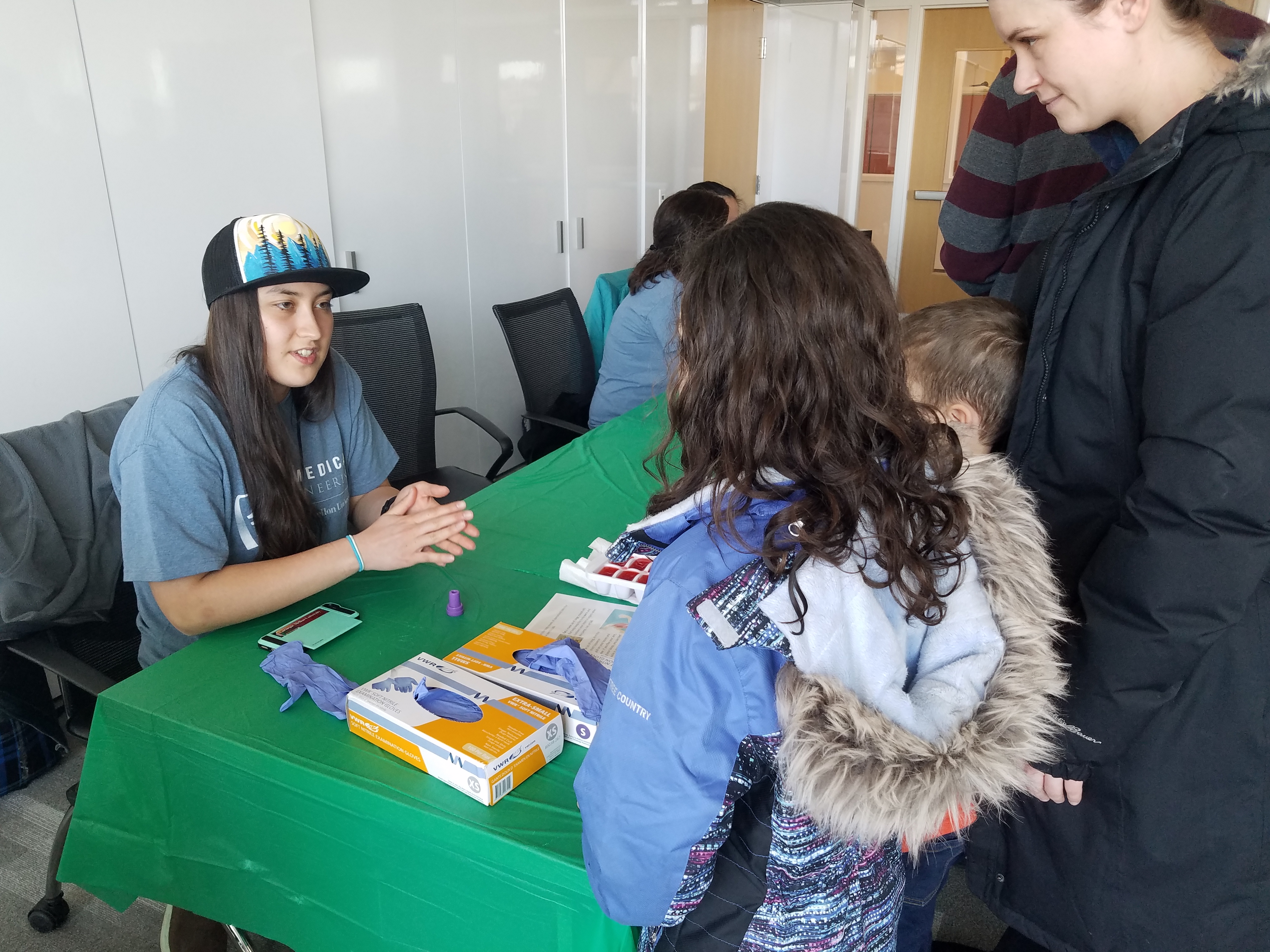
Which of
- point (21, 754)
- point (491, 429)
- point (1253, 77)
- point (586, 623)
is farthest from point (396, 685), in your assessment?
point (491, 429)

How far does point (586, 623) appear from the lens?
53.6 inches

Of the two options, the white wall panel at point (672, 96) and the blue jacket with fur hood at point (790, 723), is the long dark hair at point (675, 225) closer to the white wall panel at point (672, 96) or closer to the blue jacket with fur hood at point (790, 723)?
the white wall panel at point (672, 96)

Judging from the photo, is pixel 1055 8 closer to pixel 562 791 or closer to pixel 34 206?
pixel 562 791

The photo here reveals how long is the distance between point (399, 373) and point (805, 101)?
450 cm

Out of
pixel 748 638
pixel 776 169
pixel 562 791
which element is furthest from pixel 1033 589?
pixel 776 169

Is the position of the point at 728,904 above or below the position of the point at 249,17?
below

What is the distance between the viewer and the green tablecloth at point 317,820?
0.94m

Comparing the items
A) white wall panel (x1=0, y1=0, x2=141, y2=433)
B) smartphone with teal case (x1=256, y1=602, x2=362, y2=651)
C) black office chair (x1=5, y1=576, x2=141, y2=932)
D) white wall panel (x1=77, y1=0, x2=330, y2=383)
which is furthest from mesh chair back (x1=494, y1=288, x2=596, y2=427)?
smartphone with teal case (x1=256, y1=602, x2=362, y2=651)

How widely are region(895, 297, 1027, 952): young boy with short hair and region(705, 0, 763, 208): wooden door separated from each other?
4.04 metres

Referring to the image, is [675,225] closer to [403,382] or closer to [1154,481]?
[403,382]

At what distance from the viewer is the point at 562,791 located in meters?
1.00

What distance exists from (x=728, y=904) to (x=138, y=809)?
84 centimetres

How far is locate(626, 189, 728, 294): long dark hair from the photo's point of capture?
112 inches

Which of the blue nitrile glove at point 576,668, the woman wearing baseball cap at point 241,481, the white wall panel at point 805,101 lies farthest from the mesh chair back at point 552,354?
the white wall panel at point 805,101
